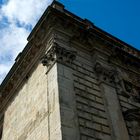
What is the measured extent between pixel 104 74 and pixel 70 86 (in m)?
2.42

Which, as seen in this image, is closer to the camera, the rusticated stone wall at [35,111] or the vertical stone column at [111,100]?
the rusticated stone wall at [35,111]

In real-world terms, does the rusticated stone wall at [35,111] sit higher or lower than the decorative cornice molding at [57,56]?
lower

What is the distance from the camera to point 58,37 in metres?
13.9

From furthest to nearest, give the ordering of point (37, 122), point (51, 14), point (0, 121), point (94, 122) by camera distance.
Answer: point (0, 121)
point (51, 14)
point (37, 122)
point (94, 122)

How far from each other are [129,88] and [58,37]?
429 cm

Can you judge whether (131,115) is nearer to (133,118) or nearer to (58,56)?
(133,118)

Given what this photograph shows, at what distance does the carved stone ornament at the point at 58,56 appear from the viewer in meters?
12.9

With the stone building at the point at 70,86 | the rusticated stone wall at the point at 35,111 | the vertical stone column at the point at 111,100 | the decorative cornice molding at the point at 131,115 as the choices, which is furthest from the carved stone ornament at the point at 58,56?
the decorative cornice molding at the point at 131,115

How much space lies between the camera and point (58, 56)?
508 inches

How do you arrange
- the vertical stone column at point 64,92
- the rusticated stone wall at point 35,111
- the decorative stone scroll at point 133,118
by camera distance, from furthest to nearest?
the decorative stone scroll at point 133,118
the rusticated stone wall at point 35,111
the vertical stone column at point 64,92

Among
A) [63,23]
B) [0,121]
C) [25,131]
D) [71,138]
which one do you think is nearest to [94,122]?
[71,138]

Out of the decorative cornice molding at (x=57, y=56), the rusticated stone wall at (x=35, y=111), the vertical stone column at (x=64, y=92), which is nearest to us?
the vertical stone column at (x=64, y=92)

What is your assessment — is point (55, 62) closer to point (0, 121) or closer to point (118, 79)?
point (118, 79)

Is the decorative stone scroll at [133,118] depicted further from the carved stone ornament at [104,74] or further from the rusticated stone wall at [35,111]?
the rusticated stone wall at [35,111]
